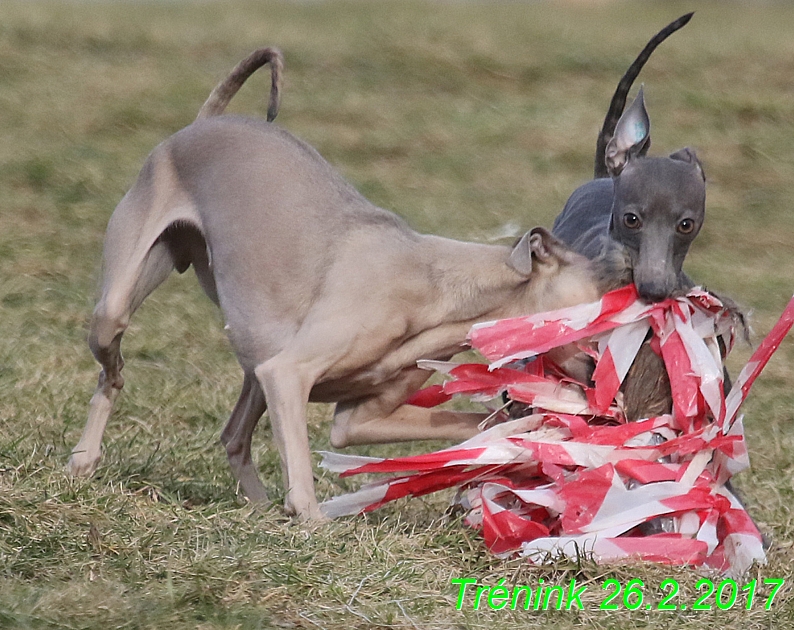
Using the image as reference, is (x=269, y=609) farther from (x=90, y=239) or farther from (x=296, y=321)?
(x=90, y=239)

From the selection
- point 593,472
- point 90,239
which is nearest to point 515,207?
point 90,239

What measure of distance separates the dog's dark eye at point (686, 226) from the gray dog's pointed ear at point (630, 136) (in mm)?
415

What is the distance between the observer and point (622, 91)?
4855 mm

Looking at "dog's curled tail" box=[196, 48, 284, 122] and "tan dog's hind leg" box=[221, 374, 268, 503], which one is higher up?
"dog's curled tail" box=[196, 48, 284, 122]

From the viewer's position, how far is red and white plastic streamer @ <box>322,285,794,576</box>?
3775 millimetres

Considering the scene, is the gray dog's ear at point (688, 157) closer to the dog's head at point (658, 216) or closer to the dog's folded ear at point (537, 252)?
the dog's head at point (658, 216)

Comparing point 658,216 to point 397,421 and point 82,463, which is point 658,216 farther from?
point 82,463

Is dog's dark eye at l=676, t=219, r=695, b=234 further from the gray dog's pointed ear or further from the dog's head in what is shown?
the gray dog's pointed ear

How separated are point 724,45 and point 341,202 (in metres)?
8.97

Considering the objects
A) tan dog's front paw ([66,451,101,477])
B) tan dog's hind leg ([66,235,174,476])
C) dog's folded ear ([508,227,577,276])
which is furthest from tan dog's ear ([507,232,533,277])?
tan dog's front paw ([66,451,101,477])

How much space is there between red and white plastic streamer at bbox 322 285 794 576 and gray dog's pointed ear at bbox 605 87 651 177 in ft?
1.77

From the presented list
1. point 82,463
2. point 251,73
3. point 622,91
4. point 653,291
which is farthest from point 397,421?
point 622,91

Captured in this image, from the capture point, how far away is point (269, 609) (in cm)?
314

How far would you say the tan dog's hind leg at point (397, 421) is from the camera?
4164mm
